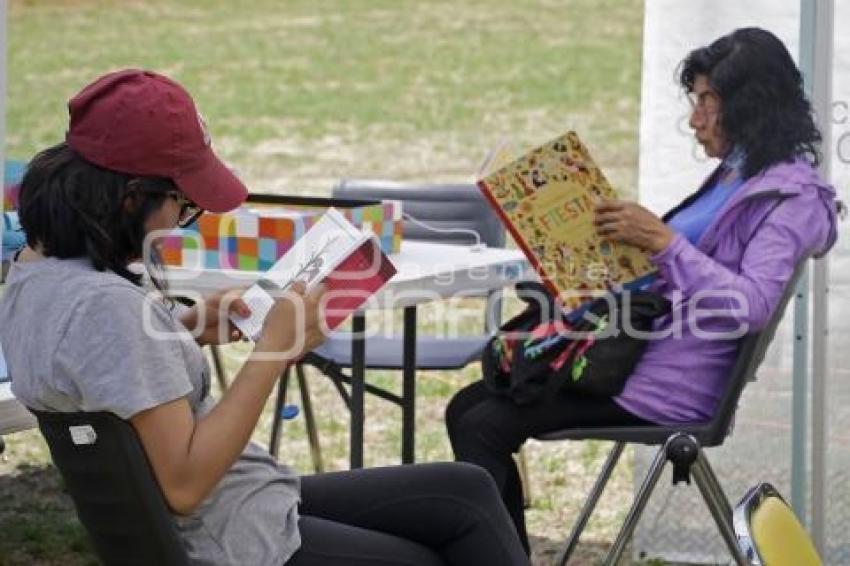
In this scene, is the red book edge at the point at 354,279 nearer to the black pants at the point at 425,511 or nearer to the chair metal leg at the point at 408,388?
the black pants at the point at 425,511

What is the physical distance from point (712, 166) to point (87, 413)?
2.46 meters

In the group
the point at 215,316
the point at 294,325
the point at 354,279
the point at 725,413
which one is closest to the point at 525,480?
the point at 725,413

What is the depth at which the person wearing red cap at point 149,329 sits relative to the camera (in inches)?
106

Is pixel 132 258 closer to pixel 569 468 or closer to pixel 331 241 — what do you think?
pixel 331 241

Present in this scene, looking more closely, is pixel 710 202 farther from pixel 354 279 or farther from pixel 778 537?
pixel 778 537

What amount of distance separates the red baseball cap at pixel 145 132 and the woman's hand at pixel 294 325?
0.18 meters

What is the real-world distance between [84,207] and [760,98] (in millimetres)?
1917

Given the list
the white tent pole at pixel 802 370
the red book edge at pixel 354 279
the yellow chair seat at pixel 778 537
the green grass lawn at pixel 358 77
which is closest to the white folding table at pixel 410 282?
the white tent pole at pixel 802 370

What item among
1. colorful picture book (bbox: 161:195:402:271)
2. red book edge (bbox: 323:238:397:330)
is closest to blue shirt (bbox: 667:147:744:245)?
colorful picture book (bbox: 161:195:402:271)

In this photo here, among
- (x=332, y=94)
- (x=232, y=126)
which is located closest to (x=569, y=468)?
(x=232, y=126)

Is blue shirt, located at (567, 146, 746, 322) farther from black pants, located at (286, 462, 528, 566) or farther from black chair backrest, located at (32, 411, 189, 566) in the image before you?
black chair backrest, located at (32, 411, 189, 566)

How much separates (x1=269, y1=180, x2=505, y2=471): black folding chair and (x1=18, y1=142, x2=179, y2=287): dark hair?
1.97m

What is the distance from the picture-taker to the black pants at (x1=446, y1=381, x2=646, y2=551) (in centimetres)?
414

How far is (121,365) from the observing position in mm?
2668
